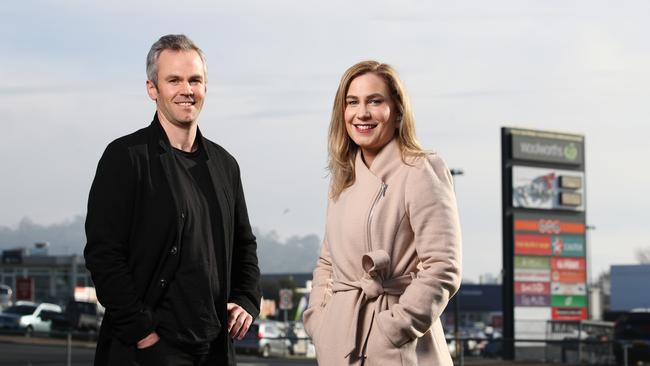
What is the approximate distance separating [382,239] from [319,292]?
1.36 ft

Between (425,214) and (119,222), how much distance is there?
123 cm

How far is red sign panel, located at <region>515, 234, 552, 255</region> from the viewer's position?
2014 inches

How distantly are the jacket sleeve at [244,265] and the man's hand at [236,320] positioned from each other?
8 cm

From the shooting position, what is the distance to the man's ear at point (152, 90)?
16.8ft

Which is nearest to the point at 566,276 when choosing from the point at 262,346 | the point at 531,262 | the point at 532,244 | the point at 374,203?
the point at 531,262

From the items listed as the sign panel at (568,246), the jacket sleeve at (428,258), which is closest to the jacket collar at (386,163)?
the jacket sleeve at (428,258)

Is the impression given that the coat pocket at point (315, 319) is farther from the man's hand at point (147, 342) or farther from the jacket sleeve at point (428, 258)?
the man's hand at point (147, 342)

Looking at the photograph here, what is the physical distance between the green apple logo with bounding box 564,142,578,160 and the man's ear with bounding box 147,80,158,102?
49.6 metres

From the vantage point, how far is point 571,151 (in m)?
54.0

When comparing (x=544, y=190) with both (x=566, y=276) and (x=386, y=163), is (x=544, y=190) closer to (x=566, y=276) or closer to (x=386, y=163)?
(x=566, y=276)

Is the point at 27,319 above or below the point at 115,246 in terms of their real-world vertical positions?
below

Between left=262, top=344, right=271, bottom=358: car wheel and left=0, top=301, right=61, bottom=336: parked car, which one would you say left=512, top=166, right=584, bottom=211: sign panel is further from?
left=262, top=344, right=271, bottom=358: car wheel

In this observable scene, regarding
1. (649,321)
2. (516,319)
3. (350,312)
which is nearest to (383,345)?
(350,312)

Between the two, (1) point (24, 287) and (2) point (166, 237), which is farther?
(1) point (24, 287)
